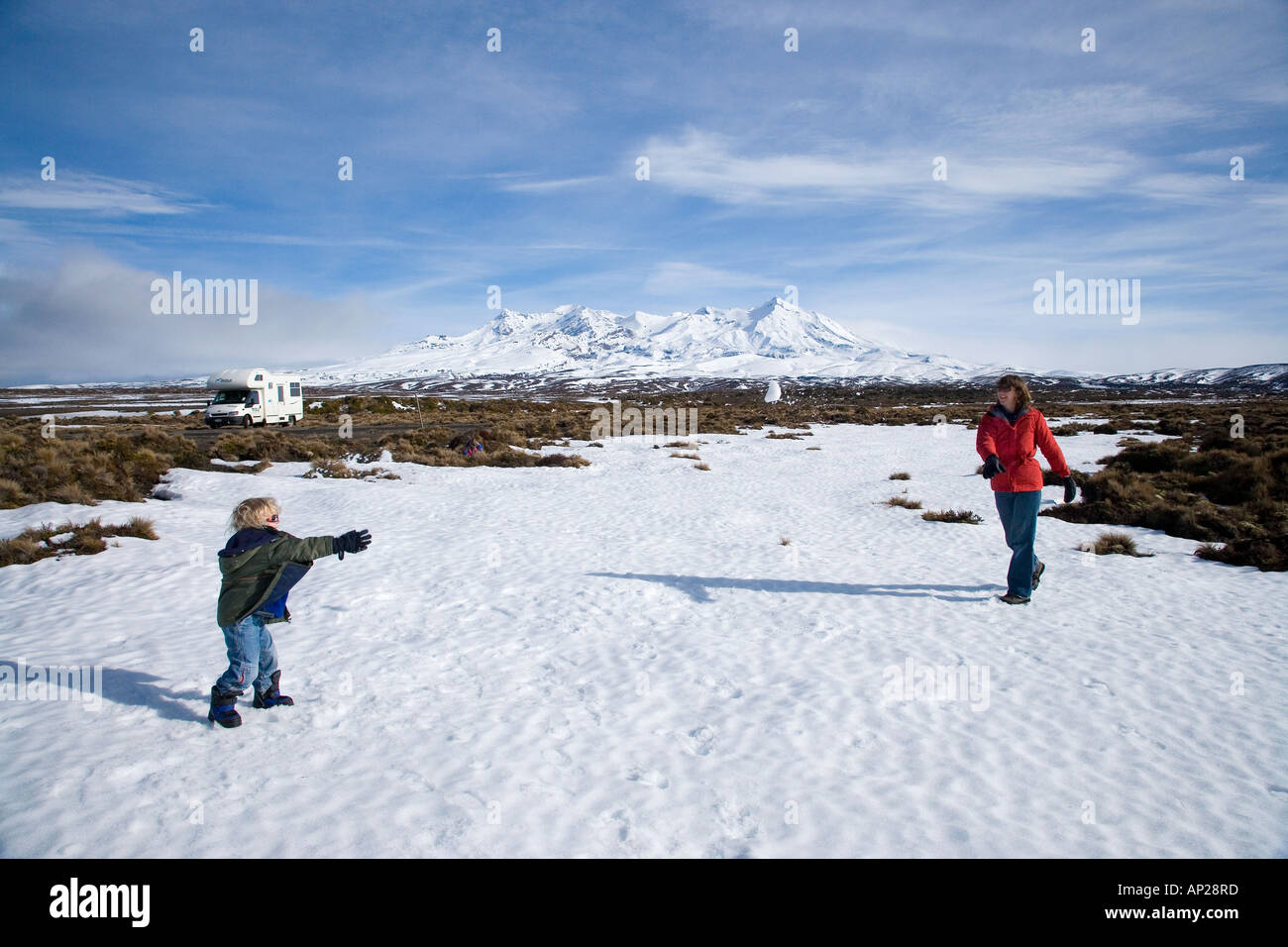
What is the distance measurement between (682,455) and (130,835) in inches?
766

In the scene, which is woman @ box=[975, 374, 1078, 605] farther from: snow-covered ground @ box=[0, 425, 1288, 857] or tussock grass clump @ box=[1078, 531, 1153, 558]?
tussock grass clump @ box=[1078, 531, 1153, 558]

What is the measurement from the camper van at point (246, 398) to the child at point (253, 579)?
29.4m

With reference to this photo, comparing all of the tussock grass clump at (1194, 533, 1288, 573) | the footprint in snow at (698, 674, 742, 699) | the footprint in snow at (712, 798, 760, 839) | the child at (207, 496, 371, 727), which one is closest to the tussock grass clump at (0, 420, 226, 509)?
the child at (207, 496, 371, 727)

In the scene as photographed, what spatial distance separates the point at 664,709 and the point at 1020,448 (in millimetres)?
4591

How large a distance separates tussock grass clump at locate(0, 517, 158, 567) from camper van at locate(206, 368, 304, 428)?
2154cm

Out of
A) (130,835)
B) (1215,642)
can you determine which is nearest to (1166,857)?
(1215,642)

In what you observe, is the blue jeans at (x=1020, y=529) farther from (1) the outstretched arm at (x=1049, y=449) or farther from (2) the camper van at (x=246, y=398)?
(2) the camper van at (x=246, y=398)

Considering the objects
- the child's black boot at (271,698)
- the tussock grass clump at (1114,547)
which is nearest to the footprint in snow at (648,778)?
the child's black boot at (271,698)

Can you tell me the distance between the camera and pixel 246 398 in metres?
29.5

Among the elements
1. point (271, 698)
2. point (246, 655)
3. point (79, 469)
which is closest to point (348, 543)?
point (246, 655)

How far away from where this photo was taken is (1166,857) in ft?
10.3

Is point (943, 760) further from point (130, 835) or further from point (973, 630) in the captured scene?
point (130, 835)

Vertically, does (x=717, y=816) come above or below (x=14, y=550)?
below
